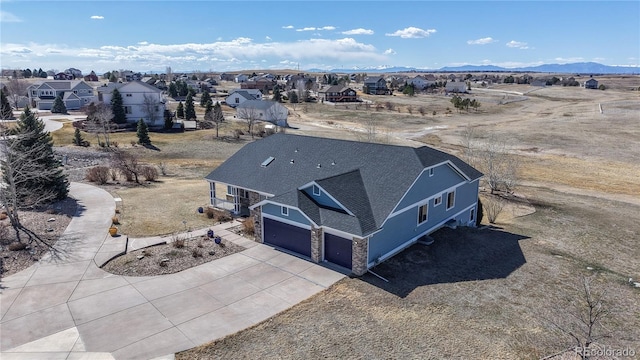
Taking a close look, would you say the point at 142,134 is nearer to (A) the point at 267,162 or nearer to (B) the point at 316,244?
(A) the point at 267,162

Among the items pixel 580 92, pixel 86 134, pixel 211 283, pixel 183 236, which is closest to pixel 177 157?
pixel 86 134

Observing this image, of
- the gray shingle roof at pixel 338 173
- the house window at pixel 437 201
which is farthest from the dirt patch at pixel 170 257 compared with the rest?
the house window at pixel 437 201

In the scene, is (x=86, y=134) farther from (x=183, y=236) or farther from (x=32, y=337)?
(x=32, y=337)

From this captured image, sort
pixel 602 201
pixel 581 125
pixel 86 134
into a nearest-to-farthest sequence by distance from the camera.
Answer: pixel 602 201 → pixel 86 134 → pixel 581 125

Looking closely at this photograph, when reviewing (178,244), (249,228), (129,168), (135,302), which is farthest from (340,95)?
(135,302)

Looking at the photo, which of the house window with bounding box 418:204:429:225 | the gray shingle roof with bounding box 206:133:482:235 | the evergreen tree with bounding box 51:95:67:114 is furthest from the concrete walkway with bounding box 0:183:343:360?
the evergreen tree with bounding box 51:95:67:114

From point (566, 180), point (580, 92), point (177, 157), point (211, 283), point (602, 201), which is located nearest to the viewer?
point (211, 283)
